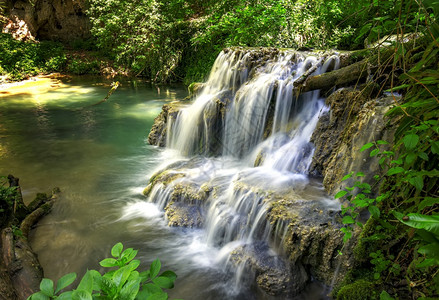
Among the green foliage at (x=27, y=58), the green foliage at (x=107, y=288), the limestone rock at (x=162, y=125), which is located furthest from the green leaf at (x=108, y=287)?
the green foliage at (x=27, y=58)

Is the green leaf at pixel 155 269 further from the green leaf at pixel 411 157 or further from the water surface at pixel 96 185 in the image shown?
the water surface at pixel 96 185

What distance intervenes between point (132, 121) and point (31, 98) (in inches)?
265

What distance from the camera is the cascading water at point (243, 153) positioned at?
412cm

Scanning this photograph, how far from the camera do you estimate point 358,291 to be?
2.79 metres

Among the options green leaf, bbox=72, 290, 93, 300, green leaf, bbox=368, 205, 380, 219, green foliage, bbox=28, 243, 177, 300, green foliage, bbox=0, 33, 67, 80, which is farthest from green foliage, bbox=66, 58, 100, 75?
green leaf, bbox=72, 290, 93, 300

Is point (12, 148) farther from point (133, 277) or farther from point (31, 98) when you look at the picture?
point (133, 277)

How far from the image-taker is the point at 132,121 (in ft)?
36.0

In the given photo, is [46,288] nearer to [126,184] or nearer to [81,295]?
[81,295]

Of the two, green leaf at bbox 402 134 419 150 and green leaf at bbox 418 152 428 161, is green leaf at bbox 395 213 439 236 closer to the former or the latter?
green leaf at bbox 402 134 419 150

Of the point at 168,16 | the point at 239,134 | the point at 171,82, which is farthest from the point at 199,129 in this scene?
the point at 168,16

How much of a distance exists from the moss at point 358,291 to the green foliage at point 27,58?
788 inches

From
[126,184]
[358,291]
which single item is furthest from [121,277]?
[126,184]

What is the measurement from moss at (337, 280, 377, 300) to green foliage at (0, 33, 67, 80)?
20003 millimetres

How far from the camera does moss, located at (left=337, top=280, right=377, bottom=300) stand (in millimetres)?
2719
